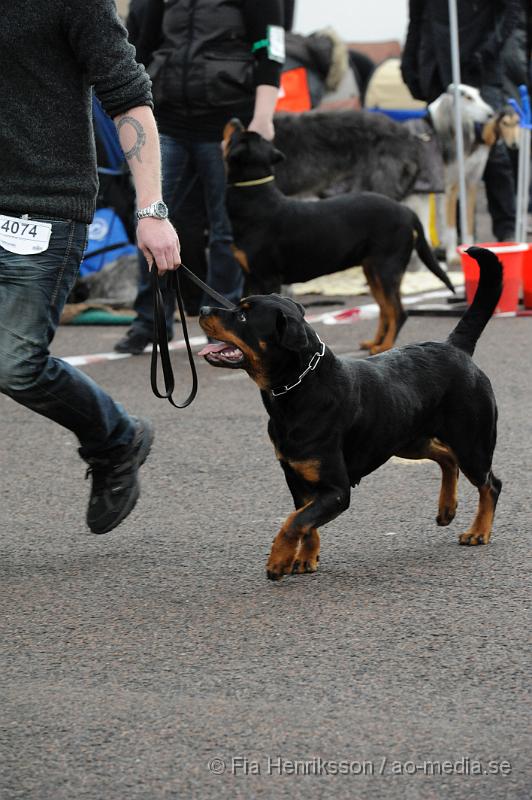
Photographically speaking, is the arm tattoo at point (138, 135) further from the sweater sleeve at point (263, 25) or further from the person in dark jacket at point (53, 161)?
the sweater sleeve at point (263, 25)

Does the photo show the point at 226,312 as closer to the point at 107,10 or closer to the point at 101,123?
the point at 107,10

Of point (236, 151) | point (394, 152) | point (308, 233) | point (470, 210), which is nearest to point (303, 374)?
point (236, 151)

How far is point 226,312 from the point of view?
3.68 meters

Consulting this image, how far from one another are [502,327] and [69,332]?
2.71 meters

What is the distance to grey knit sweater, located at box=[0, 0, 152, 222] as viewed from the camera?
350 centimetres

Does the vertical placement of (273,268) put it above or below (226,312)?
below

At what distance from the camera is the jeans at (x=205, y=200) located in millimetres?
7227

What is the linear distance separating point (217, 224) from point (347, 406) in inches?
150

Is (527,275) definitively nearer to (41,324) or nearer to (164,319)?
(164,319)

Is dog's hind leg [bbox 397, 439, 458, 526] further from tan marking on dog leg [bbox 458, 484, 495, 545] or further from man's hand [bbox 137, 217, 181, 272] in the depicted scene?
man's hand [bbox 137, 217, 181, 272]

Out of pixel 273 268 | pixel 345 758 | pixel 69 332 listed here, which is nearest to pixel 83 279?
pixel 69 332

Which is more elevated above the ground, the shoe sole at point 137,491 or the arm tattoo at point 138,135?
the arm tattoo at point 138,135

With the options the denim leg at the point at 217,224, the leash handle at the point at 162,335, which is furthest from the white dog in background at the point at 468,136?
the leash handle at the point at 162,335

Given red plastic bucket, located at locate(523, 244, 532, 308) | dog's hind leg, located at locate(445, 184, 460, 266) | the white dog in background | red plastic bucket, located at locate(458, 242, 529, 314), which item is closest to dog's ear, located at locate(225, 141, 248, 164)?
red plastic bucket, located at locate(458, 242, 529, 314)
